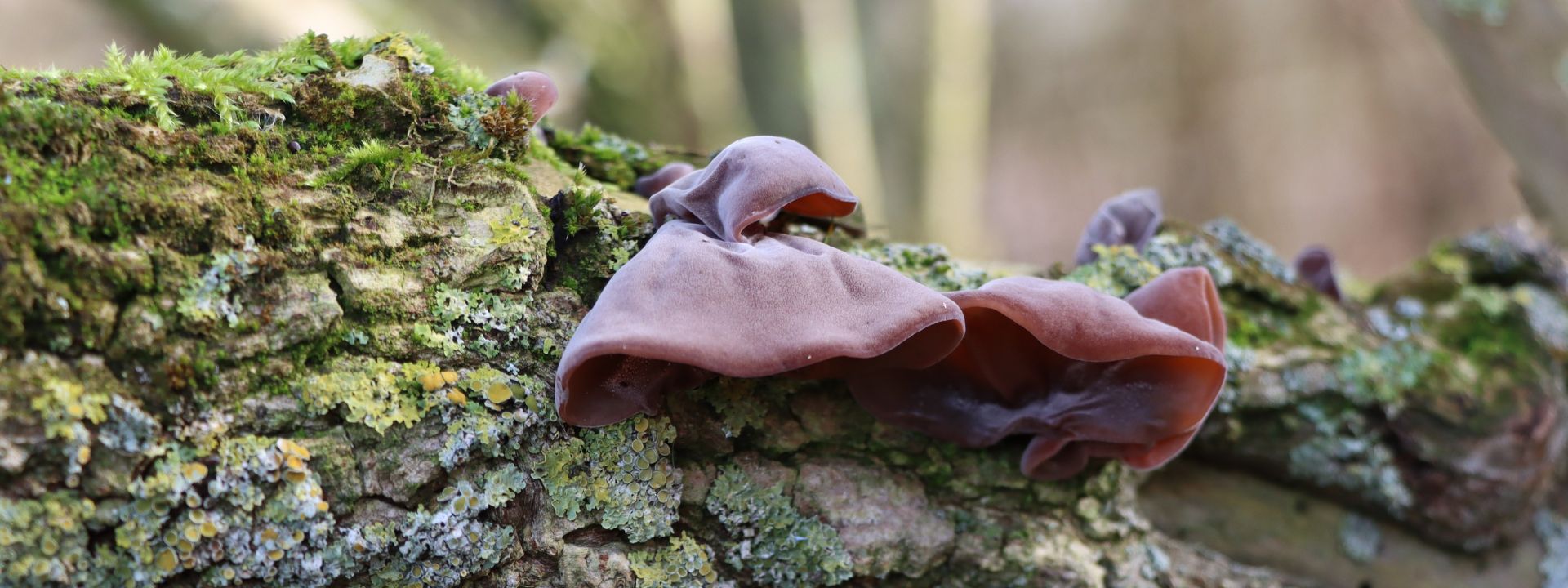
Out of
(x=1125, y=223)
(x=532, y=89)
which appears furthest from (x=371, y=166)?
(x=1125, y=223)

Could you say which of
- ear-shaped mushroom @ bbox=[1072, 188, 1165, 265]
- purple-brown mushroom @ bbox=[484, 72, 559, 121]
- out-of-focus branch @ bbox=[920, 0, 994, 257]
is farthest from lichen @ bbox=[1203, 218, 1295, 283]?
out-of-focus branch @ bbox=[920, 0, 994, 257]

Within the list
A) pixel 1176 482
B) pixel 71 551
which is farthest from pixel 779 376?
pixel 1176 482

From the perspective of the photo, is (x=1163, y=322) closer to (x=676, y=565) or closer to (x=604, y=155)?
(x=676, y=565)

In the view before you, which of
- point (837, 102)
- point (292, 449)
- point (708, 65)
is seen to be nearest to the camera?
point (292, 449)

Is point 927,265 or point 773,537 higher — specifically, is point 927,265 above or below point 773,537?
above

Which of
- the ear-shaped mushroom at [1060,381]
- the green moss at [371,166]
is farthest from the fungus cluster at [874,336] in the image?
the green moss at [371,166]

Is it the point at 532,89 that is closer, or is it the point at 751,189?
the point at 751,189

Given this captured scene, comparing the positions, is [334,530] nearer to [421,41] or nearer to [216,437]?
[216,437]
